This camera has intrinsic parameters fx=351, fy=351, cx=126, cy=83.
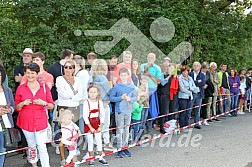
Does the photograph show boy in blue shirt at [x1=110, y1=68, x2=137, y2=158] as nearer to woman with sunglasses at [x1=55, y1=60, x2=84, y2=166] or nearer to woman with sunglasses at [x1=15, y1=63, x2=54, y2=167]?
woman with sunglasses at [x1=55, y1=60, x2=84, y2=166]

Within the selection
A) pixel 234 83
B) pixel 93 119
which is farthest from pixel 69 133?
pixel 234 83

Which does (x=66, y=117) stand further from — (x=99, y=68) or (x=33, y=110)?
(x=99, y=68)

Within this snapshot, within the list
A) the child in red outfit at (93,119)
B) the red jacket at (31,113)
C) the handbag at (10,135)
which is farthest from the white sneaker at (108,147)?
the red jacket at (31,113)

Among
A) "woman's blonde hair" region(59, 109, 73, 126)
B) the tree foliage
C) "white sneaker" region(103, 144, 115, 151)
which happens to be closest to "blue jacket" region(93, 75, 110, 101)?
"white sneaker" region(103, 144, 115, 151)

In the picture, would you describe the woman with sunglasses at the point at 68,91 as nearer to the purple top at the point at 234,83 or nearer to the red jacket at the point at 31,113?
the red jacket at the point at 31,113

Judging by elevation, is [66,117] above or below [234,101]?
above

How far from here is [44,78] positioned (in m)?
5.98

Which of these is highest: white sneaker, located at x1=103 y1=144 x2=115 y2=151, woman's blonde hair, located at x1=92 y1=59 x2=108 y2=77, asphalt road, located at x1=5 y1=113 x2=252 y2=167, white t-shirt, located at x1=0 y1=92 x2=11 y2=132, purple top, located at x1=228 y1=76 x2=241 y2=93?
woman's blonde hair, located at x1=92 y1=59 x2=108 y2=77

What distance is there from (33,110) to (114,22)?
836 centimetres

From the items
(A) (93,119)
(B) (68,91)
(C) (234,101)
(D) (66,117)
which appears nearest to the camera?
(D) (66,117)

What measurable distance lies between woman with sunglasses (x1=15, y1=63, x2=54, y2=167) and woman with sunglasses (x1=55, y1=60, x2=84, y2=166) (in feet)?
1.73

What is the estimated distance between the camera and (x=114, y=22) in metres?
13.0

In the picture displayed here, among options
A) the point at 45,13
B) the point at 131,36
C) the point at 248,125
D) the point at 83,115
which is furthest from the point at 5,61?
the point at 248,125

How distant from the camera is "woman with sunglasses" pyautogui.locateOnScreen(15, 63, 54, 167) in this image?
5105mm
